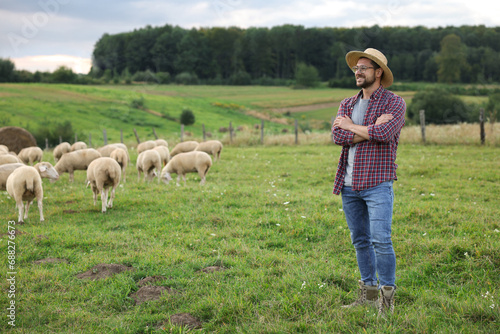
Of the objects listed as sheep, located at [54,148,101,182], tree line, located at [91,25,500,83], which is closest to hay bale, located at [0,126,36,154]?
sheep, located at [54,148,101,182]

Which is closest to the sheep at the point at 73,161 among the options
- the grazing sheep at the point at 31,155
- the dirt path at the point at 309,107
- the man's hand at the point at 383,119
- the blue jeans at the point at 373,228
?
the grazing sheep at the point at 31,155

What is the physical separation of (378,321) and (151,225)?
5.52m

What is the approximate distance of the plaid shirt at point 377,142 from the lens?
13.3 feet

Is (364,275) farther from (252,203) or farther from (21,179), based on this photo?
(21,179)

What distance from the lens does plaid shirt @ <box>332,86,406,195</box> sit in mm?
4047

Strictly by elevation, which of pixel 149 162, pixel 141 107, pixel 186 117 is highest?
pixel 141 107

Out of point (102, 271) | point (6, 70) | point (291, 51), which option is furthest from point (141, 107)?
point (102, 271)

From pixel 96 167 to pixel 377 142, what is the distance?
809 centimetres

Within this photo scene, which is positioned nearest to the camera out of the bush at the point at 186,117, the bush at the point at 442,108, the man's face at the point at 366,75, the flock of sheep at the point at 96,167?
the man's face at the point at 366,75

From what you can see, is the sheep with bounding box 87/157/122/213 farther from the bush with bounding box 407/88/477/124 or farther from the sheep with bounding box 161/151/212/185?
the bush with bounding box 407/88/477/124

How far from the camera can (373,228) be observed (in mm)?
4066

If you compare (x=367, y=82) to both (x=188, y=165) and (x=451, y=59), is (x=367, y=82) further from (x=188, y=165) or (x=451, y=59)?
(x=451, y=59)

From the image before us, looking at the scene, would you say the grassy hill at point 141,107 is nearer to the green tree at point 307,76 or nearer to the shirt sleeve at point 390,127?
the green tree at point 307,76

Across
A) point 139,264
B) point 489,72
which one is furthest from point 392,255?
point 489,72
